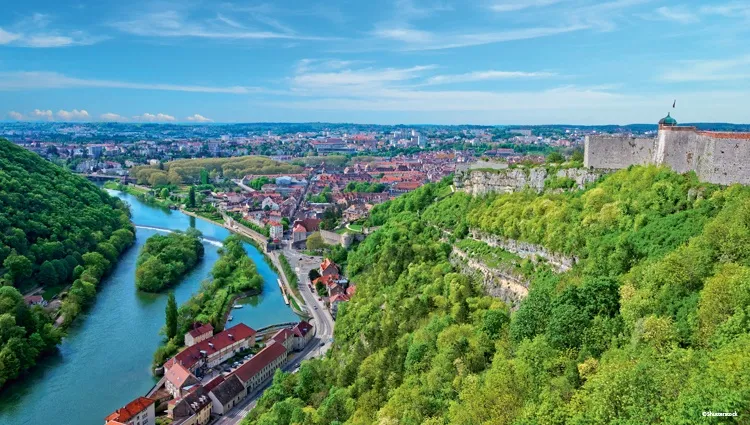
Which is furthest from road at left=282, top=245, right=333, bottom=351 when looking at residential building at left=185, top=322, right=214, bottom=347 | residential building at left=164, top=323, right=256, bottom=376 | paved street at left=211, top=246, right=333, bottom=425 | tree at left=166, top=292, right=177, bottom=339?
tree at left=166, top=292, right=177, bottom=339

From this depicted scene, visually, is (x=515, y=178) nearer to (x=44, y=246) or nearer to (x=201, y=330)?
(x=201, y=330)

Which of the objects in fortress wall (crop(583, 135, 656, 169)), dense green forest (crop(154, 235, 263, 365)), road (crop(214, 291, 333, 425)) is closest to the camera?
fortress wall (crop(583, 135, 656, 169))

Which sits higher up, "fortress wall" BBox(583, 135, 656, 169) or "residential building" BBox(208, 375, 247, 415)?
"fortress wall" BBox(583, 135, 656, 169)

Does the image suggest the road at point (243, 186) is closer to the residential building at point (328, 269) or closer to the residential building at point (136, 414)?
the residential building at point (328, 269)

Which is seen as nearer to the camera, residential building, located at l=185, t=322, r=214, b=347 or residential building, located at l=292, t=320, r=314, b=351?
residential building, located at l=185, t=322, r=214, b=347

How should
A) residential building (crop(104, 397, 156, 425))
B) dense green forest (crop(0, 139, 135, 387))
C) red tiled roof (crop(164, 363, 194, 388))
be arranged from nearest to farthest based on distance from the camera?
residential building (crop(104, 397, 156, 425)) < red tiled roof (crop(164, 363, 194, 388)) < dense green forest (crop(0, 139, 135, 387))

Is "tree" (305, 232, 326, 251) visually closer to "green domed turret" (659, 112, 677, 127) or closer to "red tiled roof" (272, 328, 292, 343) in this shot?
"red tiled roof" (272, 328, 292, 343)
